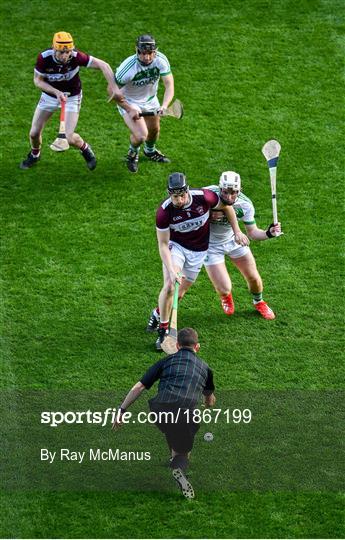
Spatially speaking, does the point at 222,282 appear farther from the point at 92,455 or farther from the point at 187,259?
the point at 92,455

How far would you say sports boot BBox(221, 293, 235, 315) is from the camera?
13977 mm

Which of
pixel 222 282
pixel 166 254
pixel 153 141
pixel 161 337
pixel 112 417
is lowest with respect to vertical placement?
pixel 112 417

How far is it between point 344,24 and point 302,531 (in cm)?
1074

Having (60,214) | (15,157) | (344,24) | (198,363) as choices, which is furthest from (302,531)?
(344,24)

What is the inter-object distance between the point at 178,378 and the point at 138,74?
5.91 meters

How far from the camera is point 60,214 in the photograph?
1578 cm

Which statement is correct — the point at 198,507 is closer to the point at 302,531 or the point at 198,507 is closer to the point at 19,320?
the point at 302,531

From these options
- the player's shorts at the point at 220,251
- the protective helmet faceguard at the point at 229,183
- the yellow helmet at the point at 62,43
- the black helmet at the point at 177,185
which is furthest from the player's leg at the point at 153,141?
the black helmet at the point at 177,185

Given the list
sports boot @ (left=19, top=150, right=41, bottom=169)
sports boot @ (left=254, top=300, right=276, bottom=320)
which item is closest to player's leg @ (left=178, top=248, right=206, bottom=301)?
sports boot @ (left=254, top=300, right=276, bottom=320)

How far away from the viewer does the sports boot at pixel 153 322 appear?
13680 millimetres

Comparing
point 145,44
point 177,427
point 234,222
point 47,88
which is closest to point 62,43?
point 47,88

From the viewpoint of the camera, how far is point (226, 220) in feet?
44.2

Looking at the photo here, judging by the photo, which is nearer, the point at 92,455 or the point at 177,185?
the point at 92,455

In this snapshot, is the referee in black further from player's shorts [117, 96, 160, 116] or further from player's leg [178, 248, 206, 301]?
player's shorts [117, 96, 160, 116]
